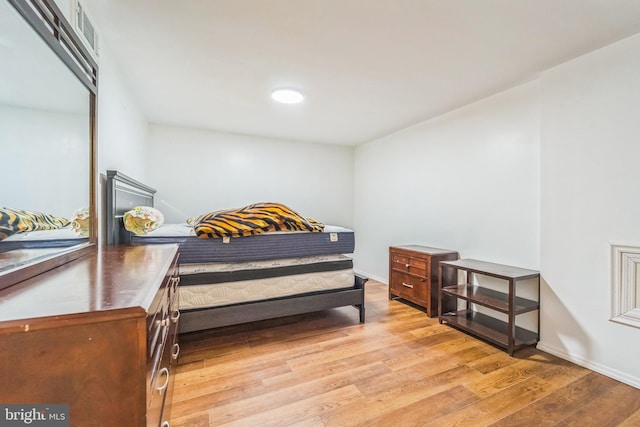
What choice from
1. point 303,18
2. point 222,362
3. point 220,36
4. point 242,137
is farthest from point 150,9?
point 242,137

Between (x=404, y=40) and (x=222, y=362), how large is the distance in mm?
2527

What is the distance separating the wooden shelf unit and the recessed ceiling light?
84.6 inches

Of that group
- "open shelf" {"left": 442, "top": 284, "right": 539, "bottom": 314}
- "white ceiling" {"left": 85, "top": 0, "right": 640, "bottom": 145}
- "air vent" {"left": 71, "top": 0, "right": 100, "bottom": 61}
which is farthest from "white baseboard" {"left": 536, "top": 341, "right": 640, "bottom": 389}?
"air vent" {"left": 71, "top": 0, "right": 100, "bottom": 61}

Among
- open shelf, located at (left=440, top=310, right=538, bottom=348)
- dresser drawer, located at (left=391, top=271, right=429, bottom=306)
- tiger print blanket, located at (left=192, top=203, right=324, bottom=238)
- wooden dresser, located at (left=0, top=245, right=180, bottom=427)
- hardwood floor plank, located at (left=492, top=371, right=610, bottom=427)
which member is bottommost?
hardwood floor plank, located at (left=492, top=371, right=610, bottom=427)

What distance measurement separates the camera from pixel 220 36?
5.81ft

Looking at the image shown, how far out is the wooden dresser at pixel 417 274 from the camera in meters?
2.86

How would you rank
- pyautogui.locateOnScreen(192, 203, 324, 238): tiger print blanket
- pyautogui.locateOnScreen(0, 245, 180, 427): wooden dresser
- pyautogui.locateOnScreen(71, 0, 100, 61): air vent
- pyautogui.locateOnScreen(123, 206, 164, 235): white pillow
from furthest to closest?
pyautogui.locateOnScreen(192, 203, 324, 238): tiger print blanket
pyautogui.locateOnScreen(123, 206, 164, 235): white pillow
pyautogui.locateOnScreen(71, 0, 100, 61): air vent
pyautogui.locateOnScreen(0, 245, 180, 427): wooden dresser

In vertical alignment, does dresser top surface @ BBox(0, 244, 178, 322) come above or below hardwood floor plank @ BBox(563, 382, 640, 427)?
above

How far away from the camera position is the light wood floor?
1.46m

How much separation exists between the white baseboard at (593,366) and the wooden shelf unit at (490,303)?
0.09 meters

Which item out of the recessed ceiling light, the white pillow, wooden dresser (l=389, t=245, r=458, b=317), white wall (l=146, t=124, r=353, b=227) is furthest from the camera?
white wall (l=146, t=124, r=353, b=227)

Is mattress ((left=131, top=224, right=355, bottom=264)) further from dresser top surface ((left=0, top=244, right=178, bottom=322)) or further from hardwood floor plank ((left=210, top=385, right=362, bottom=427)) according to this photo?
hardwood floor plank ((left=210, top=385, right=362, bottom=427))

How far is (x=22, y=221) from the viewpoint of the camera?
94cm

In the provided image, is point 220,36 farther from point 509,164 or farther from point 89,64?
point 509,164
